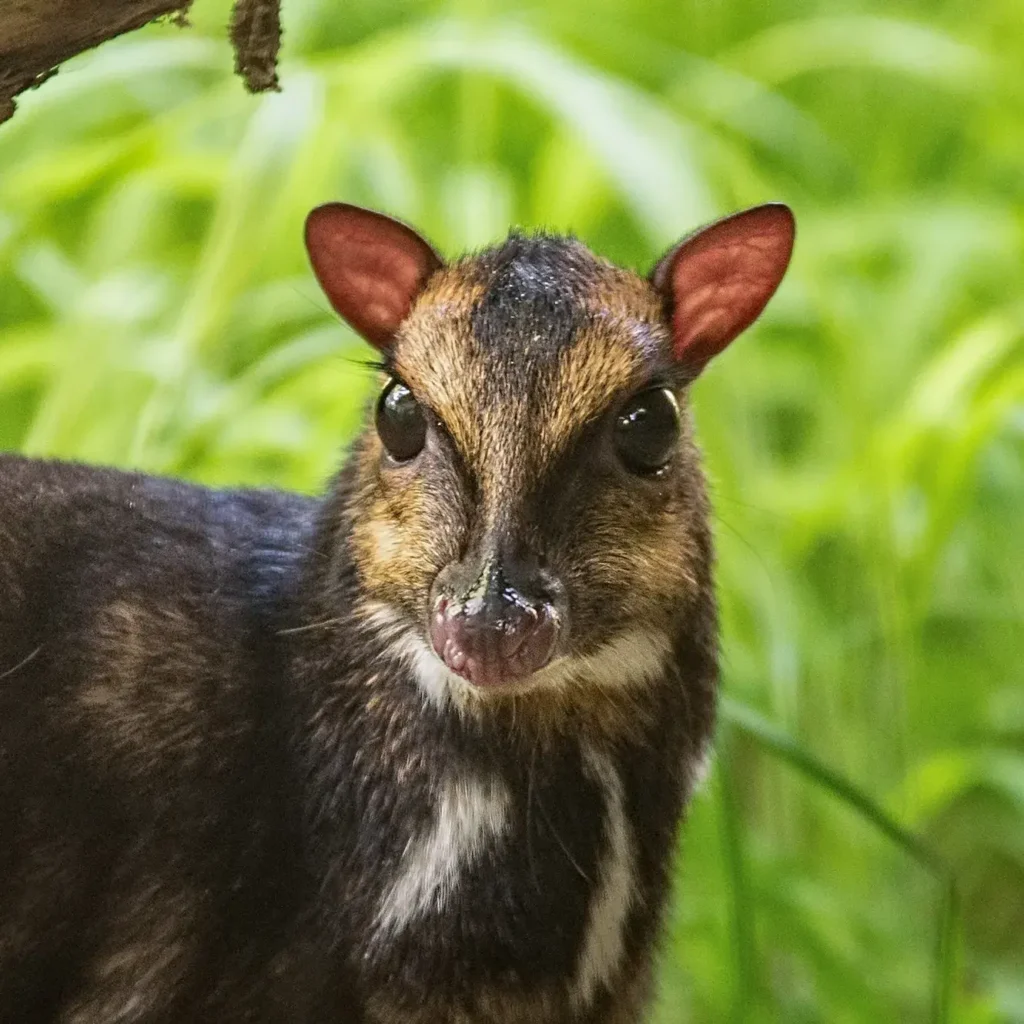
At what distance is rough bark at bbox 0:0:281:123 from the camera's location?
1.37m

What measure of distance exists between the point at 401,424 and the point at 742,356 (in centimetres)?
148

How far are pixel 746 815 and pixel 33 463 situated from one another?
1.77 m

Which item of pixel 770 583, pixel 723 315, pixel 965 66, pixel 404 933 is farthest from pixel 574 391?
pixel 965 66

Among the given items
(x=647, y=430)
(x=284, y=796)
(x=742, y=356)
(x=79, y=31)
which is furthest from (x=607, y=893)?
(x=742, y=356)

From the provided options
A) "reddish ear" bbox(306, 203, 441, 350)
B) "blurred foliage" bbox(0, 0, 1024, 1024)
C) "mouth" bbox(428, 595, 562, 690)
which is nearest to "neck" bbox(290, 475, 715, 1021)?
"mouth" bbox(428, 595, 562, 690)

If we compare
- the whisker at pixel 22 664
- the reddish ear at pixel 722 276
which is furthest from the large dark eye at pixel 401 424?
the whisker at pixel 22 664

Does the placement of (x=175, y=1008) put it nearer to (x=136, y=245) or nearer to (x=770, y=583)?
(x=770, y=583)

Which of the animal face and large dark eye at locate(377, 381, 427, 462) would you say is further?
large dark eye at locate(377, 381, 427, 462)

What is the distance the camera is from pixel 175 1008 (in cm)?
152

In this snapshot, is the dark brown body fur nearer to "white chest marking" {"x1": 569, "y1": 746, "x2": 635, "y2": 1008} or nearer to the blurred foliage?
"white chest marking" {"x1": 569, "y1": 746, "x2": 635, "y2": 1008}

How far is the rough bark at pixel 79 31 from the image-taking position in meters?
1.37

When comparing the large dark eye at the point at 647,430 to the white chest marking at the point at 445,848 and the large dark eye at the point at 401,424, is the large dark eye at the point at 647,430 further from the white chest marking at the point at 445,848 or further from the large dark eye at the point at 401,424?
the white chest marking at the point at 445,848

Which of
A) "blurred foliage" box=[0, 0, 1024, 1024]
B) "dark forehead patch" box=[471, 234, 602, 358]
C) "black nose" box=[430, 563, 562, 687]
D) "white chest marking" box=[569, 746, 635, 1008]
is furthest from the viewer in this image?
"blurred foliage" box=[0, 0, 1024, 1024]

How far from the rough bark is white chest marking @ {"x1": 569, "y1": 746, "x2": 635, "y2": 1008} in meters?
0.74
